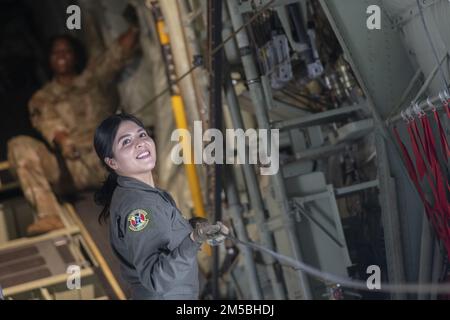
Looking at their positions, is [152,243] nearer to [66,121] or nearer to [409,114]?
[409,114]

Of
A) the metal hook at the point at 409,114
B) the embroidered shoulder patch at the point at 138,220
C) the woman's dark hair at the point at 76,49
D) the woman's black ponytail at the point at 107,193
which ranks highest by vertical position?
the woman's dark hair at the point at 76,49

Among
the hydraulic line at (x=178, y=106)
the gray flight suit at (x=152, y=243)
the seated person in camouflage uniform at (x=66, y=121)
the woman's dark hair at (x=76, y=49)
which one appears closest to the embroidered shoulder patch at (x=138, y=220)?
the gray flight suit at (x=152, y=243)

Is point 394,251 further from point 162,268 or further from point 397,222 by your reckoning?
point 162,268

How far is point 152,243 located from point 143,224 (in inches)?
2.6

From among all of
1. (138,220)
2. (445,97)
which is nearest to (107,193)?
(138,220)

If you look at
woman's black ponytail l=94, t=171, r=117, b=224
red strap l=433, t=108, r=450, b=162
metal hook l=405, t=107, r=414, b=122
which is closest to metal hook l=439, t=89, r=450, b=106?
red strap l=433, t=108, r=450, b=162

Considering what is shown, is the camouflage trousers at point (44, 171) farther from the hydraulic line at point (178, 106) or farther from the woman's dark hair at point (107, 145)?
the woman's dark hair at point (107, 145)

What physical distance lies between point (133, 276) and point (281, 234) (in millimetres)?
2692

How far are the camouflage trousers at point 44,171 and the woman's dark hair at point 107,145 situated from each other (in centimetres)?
370

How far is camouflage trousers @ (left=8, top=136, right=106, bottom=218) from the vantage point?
674 centimetres

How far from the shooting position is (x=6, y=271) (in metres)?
5.97

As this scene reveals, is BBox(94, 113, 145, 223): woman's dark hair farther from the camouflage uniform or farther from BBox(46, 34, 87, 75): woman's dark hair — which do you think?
BBox(46, 34, 87, 75): woman's dark hair

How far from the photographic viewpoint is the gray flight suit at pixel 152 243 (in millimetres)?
2627
